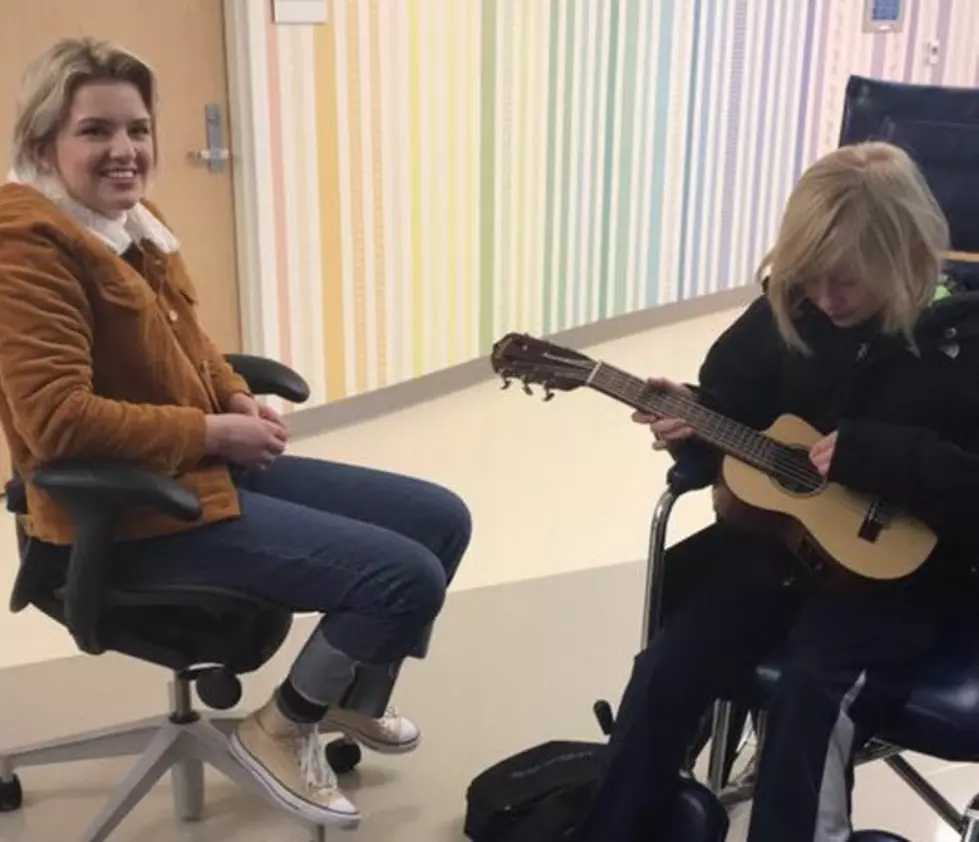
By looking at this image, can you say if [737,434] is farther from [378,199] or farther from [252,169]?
[378,199]

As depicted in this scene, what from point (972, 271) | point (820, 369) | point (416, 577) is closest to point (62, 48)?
point (416, 577)

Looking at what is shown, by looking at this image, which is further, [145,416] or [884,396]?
[884,396]

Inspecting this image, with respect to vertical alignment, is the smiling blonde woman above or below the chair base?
above

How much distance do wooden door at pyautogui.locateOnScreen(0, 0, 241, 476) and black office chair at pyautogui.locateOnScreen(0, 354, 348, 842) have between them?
1430 millimetres

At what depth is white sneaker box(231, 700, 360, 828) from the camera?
5.90 ft

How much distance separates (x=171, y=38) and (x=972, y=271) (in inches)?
82.4

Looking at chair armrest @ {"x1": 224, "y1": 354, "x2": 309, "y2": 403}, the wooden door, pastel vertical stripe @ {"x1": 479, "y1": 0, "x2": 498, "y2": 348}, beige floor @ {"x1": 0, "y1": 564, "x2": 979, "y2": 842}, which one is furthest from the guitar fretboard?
pastel vertical stripe @ {"x1": 479, "y1": 0, "x2": 498, "y2": 348}

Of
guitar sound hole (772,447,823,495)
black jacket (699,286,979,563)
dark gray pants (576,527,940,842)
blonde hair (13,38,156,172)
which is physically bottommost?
dark gray pants (576,527,940,842)

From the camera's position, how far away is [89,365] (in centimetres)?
159

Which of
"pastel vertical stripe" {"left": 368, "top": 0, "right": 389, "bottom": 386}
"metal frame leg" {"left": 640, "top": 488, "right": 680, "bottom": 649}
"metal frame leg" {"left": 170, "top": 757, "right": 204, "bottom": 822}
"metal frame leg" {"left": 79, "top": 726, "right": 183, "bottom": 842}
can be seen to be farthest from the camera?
"pastel vertical stripe" {"left": 368, "top": 0, "right": 389, "bottom": 386}

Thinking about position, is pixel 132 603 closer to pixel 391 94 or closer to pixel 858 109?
pixel 858 109

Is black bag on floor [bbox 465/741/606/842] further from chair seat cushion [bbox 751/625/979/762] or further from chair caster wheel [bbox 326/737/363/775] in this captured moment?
chair seat cushion [bbox 751/625/979/762]

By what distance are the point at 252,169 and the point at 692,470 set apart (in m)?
2.04

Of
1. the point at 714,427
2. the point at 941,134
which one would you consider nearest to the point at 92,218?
the point at 714,427
